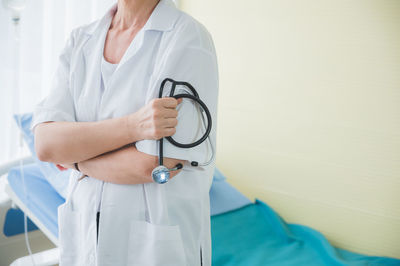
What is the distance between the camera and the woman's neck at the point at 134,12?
1046 mm

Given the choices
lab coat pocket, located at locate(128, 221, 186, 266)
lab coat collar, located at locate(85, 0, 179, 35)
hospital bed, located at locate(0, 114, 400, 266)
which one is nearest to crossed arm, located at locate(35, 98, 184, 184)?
lab coat pocket, located at locate(128, 221, 186, 266)

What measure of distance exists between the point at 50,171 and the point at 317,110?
1.49 metres

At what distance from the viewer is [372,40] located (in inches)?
76.0

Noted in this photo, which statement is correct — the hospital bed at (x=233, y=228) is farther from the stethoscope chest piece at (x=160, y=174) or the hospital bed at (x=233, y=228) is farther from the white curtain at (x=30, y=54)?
the stethoscope chest piece at (x=160, y=174)

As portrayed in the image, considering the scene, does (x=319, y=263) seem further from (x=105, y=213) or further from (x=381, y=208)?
(x=105, y=213)

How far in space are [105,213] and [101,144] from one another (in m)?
0.18

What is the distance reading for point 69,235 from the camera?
107cm

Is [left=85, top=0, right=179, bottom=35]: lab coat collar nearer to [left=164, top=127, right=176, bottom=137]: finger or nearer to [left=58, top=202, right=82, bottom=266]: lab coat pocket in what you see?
[left=164, top=127, right=176, bottom=137]: finger

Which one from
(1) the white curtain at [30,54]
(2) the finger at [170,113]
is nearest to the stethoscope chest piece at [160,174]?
(2) the finger at [170,113]

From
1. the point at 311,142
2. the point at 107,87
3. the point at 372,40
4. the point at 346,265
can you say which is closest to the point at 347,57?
the point at 372,40

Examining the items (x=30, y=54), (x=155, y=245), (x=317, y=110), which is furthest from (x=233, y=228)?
(x=30, y=54)

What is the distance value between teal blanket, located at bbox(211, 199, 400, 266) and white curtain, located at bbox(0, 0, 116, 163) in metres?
1.21

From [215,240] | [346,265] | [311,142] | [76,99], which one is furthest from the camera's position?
[311,142]

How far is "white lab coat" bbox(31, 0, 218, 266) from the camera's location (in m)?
0.92
